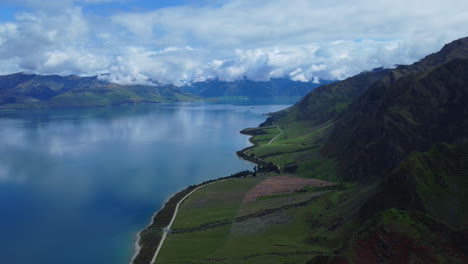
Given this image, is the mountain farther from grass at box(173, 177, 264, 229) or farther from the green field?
grass at box(173, 177, 264, 229)

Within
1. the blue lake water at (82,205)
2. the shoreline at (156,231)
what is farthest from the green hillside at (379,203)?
the blue lake water at (82,205)

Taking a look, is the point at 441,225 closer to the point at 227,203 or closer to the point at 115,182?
the point at 227,203

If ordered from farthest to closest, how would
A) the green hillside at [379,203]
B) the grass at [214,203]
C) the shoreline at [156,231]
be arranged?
the grass at [214,203] → the shoreline at [156,231] → the green hillside at [379,203]

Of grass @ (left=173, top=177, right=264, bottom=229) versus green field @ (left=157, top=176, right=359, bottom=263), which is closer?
green field @ (left=157, top=176, right=359, bottom=263)

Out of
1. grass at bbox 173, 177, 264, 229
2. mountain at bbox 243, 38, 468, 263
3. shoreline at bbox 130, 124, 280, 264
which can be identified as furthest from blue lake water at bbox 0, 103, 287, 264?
mountain at bbox 243, 38, 468, 263

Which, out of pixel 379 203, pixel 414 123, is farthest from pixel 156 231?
pixel 414 123

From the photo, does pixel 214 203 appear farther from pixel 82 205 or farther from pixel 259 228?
pixel 82 205

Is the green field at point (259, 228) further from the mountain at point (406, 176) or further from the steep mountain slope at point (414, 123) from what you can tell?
the steep mountain slope at point (414, 123)

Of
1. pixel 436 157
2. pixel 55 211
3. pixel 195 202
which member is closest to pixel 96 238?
pixel 55 211
